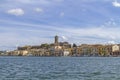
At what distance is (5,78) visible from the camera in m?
42.6

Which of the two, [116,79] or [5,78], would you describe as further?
[5,78]

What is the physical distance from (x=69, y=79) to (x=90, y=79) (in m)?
2.47

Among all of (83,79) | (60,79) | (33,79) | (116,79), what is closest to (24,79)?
(33,79)

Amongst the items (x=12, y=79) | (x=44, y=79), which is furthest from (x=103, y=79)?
(x=12, y=79)

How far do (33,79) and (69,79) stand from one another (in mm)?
4509

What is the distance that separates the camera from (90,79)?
4050 centimetres

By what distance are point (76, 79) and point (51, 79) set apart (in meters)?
3.08

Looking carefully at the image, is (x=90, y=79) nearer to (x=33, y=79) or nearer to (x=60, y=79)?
(x=60, y=79)

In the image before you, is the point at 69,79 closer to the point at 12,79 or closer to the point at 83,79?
the point at 83,79

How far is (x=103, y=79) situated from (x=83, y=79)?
2387 mm

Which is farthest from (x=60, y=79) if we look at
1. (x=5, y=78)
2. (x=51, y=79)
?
(x=5, y=78)

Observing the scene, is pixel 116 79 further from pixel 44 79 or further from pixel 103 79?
pixel 44 79

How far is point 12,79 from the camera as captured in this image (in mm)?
41531

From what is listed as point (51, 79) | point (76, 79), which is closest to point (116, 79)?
point (76, 79)
